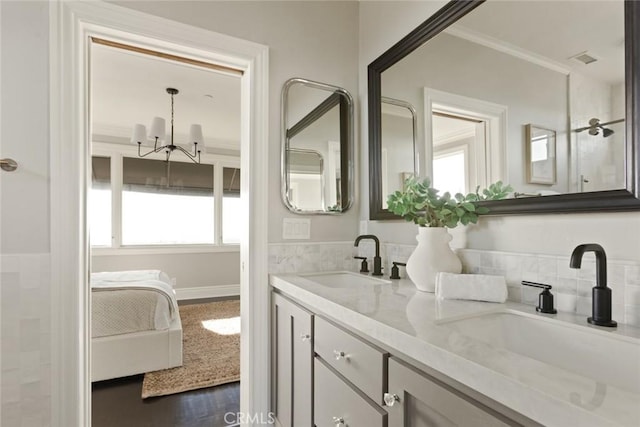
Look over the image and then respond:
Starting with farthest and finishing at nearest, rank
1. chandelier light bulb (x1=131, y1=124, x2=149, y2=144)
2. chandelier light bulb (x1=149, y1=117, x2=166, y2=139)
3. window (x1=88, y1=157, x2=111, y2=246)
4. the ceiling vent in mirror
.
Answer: window (x1=88, y1=157, x2=111, y2=246)
chandelier light bulb (x1=131, y1=124, x2=149, y2=144)
chandelier light bulb (x1=149, y1=117, x2=166, y2=139)
the ceiling vent in mirror

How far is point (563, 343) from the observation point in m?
0.79

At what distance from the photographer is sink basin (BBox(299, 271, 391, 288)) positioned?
5.08 ft

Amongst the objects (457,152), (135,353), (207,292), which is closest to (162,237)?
(207,292)

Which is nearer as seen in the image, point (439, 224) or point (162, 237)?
point (439, 224)

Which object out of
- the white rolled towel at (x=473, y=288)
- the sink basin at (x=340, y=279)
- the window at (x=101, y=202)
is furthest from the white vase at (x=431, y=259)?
the window at (x=101, y=202)

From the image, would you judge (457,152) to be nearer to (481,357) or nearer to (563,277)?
(563,277)

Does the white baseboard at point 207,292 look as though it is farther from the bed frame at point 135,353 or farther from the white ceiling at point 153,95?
the bed frame at point 135,353

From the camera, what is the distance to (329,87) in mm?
1808

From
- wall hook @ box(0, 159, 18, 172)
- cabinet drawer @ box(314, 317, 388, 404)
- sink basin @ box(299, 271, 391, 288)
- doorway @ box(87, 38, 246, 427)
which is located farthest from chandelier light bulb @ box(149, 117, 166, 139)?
cabinet drawer @ box(314, 317, 388, 404)

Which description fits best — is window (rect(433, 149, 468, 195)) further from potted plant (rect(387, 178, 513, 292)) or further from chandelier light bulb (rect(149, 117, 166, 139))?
chandelier light bulb (rect(149, 117, 166, 139))

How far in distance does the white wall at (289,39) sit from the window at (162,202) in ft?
9.17

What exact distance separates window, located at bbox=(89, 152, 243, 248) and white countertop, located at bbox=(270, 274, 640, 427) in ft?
11.6

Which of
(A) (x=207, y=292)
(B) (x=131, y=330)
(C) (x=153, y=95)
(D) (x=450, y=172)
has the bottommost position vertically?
(A) (x=207, y=292)

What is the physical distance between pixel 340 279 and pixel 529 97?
114cm
